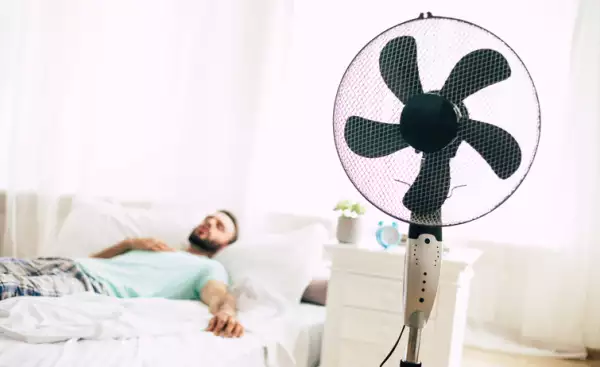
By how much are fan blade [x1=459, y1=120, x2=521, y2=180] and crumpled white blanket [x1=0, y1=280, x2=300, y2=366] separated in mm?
1034

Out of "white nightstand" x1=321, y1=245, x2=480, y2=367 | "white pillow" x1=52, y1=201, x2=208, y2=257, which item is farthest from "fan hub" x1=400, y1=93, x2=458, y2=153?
"white pillow" x1=52, y1=201, x2=208, y2=257

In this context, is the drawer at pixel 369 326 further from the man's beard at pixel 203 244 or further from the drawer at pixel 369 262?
the man's beard at pixel 203 244

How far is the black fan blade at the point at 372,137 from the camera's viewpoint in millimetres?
1327

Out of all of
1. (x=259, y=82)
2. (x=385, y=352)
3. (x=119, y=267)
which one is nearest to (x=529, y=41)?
(x=259, y=82)

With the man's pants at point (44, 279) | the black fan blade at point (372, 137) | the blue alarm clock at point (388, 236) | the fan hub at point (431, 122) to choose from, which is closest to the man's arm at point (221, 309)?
the man's pants at point (44, 279)

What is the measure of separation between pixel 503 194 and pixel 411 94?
272 millimetres

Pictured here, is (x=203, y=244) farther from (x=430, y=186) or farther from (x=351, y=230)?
(x=430, y=186)

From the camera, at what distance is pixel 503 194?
1291 mm

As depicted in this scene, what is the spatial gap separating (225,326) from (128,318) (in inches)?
11.9

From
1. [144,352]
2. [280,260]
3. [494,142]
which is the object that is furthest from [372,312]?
[494,142]

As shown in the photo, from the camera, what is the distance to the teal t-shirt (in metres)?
2.25

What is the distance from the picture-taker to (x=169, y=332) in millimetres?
1921

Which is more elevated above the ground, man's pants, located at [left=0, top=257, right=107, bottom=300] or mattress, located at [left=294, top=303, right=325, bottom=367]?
man's pants, located at [left=0, top=257, right=107, bottom=300]

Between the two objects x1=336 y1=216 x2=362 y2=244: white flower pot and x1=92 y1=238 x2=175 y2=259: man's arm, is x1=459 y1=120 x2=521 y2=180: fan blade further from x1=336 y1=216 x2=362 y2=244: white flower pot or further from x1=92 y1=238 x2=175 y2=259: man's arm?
x1=92 y1=238 x2=175 y2=259: man's arm
